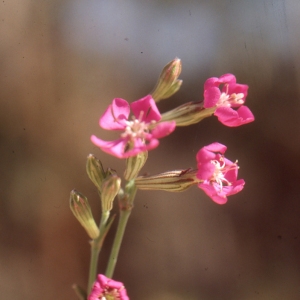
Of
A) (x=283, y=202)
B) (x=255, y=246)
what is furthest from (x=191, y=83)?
(x=255, y=246)

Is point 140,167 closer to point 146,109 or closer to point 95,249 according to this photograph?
point 146,109

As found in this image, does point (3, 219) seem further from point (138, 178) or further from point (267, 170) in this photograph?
point (267, 170)

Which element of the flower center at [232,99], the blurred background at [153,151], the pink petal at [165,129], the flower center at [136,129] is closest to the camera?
the pink petal at [165,129]

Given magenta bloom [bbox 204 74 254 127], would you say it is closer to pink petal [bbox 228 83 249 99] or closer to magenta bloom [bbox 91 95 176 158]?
pink petal [bbox 228 83 249 99]

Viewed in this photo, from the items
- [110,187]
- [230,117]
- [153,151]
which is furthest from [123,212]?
[153,151]

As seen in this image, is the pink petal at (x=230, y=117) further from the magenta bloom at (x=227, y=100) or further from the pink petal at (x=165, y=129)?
the pink petal at (x=165, y=129)

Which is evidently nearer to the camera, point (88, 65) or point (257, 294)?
point (88, 65)

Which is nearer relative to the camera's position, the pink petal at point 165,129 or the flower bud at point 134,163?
the pink petal at point 165,129

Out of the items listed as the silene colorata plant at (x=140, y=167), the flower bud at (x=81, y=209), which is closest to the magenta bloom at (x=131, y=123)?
the silene colorata plant at (x=140, y=167)
